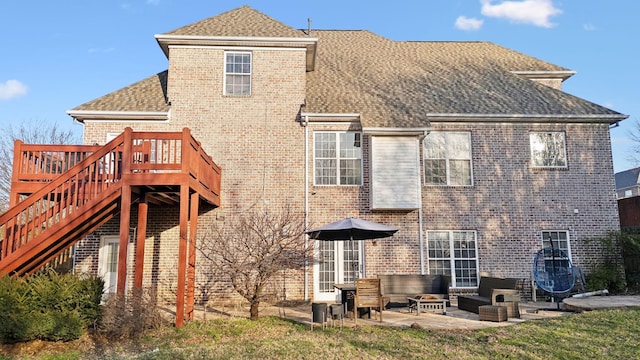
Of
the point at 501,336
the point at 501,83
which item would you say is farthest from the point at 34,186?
→ the point at 501,83

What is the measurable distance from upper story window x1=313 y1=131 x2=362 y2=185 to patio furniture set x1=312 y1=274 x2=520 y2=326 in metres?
3.44

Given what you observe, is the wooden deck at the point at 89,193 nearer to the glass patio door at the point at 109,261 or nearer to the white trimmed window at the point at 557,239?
the glass patio door at the point at 109,261

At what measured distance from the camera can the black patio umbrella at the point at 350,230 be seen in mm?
9742

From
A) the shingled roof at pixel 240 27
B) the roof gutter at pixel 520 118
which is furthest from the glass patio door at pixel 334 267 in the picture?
the shingled roof at pixel 240 27

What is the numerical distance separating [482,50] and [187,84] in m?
12.5

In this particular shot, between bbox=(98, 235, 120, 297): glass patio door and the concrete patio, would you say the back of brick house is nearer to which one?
bbox=(98, 235, 120, 297): glass patio door

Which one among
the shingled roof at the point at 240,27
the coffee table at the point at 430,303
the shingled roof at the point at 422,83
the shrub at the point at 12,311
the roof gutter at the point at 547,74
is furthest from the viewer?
the roof gutter at the point at 547,74

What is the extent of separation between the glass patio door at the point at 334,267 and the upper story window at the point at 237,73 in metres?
5.42

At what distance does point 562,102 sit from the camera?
573 inches

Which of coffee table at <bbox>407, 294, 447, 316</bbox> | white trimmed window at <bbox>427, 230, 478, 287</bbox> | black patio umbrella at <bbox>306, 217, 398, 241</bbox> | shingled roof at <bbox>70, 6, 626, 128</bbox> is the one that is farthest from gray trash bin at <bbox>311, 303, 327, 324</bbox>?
shingled roof at <bbox>70, 6, 626, 128</bbox>

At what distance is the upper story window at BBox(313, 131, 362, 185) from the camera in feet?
44.2

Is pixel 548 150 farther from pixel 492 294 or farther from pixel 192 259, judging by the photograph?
pixel 192 259

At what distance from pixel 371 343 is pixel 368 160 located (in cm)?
680

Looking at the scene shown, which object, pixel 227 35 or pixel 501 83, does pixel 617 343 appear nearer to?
pixel 501 83
